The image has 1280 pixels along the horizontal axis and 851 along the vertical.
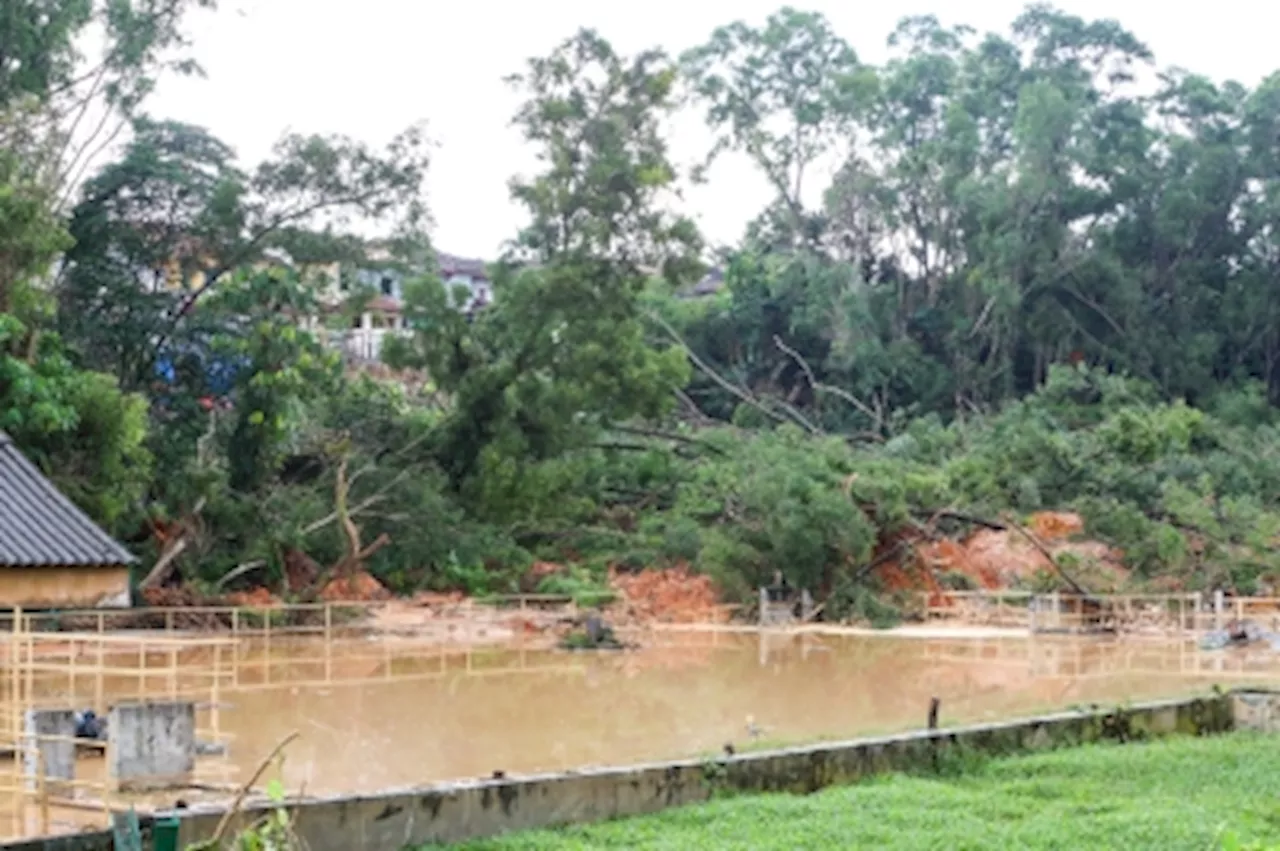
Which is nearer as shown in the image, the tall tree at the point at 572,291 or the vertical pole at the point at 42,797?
the vertical pole at the point at 42,797

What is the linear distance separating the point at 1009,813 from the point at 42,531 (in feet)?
22.1

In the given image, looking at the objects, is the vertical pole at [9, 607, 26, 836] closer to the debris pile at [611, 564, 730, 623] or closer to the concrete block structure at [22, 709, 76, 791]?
the concrete block structure at [22, 709, 76, 791]

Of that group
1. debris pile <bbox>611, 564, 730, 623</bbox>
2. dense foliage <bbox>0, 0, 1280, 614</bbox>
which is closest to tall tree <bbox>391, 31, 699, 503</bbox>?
dense foliage <bbox>0, 0, 1280, 614</bbox>

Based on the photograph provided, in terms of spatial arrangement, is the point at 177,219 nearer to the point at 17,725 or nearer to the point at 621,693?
the point at 621,693

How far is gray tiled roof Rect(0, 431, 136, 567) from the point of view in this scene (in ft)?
33.0

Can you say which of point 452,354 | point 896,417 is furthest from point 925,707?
point 896,417

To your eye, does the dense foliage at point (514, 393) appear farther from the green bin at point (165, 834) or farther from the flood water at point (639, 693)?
the green bin at point (165, 834)

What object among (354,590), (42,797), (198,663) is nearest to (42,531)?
(42,797)

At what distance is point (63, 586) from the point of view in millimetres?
10297

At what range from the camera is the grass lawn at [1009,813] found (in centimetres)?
1098

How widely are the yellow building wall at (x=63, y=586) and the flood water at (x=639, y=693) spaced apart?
327 cm

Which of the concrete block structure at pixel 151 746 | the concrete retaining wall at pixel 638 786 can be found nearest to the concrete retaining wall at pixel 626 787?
the concrete retaining wall at pixel 638 786

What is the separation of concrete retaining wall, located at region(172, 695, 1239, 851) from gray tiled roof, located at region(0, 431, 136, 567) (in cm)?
165

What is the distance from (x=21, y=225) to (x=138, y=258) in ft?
18.4
